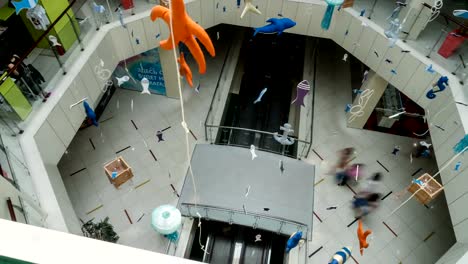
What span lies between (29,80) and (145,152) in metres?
4.11

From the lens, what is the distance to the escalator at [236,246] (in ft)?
24.2

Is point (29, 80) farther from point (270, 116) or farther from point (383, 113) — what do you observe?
→ point (383, 113)

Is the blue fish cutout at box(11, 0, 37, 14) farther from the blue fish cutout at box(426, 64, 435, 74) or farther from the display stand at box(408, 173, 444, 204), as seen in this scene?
the display stand at box(408, 173, 444, 204)

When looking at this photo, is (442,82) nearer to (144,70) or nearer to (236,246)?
(236,246)

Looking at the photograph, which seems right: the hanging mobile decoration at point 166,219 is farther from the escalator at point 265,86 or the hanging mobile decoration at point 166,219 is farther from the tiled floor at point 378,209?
the escalator at point 265,86

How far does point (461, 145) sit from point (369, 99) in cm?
378

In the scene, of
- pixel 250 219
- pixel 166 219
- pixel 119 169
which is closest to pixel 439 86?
pixel 250 219

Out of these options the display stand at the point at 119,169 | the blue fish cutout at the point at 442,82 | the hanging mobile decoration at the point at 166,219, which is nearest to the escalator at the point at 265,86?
the display stand at the point at 119,169

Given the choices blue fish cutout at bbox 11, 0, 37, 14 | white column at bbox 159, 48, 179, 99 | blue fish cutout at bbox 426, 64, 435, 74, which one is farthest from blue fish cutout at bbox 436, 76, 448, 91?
blue fish cutout at bbox 11, 0, 37, 14

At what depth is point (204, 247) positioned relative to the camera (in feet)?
24.6

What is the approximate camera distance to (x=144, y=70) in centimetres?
1021

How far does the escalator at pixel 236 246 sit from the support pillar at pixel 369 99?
4.55m

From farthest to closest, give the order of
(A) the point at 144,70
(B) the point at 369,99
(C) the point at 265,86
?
(C) the point at 265,86, (A) the point at 144,70, (B) the point at 369,99

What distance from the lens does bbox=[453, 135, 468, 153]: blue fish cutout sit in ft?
18.9
